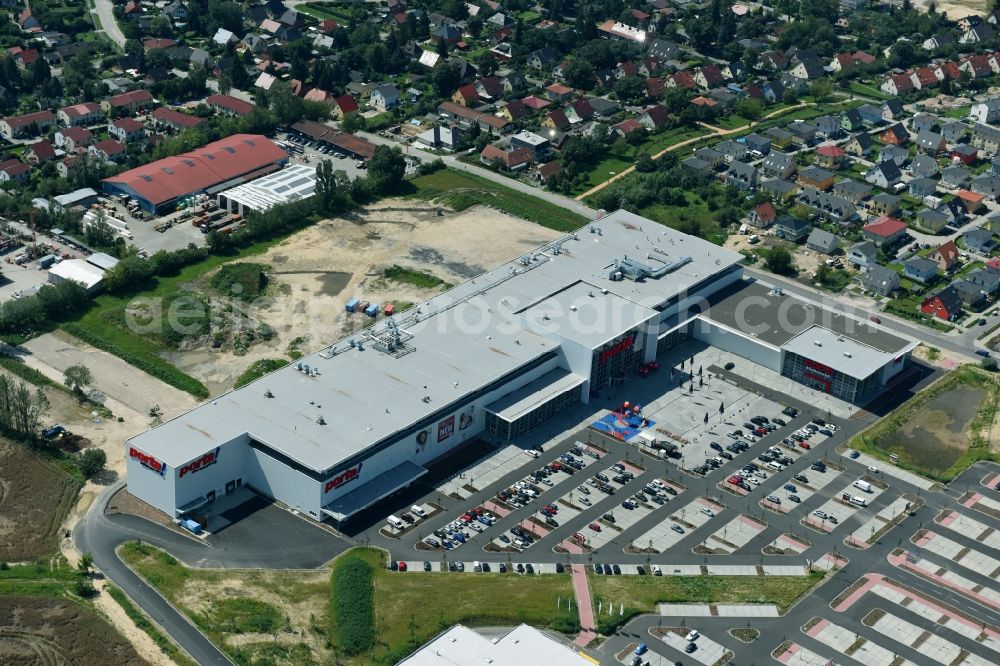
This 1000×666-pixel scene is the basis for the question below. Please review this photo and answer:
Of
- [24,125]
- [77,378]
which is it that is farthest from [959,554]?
[24,125]

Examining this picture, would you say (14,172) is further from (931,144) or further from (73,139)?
(931,144)

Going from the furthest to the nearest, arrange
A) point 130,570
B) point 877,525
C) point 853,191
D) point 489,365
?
point 853,191, point 489,365, point 877,525, point 130,570

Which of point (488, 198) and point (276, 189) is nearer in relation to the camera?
point (276, 189)

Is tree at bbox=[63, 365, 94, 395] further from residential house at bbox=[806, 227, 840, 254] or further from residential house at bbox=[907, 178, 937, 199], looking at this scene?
residential house at bbox=[907, 178, 937, 199]

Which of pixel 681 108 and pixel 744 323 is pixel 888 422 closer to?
pixel 744 323

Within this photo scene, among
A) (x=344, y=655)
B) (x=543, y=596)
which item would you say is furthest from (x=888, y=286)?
(x=344, y=655)
